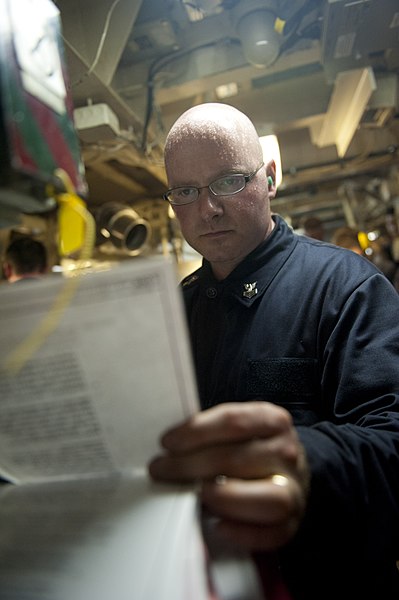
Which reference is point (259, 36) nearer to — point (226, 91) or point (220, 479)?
point (226, 91)

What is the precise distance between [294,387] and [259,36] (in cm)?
148

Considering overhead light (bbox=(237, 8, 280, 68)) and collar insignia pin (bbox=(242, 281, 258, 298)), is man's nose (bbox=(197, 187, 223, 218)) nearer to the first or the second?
collar insignia pin (bbox=(242, 281, 258, 298))

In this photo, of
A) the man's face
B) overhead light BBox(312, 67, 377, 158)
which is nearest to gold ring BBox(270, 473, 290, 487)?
the man's face

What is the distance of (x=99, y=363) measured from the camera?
447mm

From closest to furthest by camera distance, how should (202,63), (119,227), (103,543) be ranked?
1. (103,543)
2. (202,63)
3. (119,227)

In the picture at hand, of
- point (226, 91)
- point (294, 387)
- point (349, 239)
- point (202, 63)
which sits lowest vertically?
point (294, 387)

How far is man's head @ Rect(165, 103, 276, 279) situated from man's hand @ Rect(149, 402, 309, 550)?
85cm

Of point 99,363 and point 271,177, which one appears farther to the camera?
point 271,177

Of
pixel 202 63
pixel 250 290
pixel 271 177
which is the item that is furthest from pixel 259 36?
pixel 250 290

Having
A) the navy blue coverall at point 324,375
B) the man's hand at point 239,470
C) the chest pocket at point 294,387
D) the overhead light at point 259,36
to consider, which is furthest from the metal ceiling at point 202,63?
the man's hand at point 239,470

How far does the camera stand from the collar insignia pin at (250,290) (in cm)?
118

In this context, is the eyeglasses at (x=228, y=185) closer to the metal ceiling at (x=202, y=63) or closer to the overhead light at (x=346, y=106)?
the metal ceiling at (x=202, y=63)

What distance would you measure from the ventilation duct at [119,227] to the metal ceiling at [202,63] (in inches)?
12.9

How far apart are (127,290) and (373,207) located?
17.4 feet
